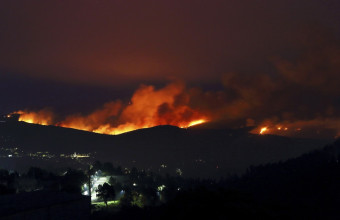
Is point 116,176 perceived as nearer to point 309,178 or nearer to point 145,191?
point 145,191

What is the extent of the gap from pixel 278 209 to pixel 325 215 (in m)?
29.5

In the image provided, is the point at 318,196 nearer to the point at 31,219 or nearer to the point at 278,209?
the point at 278,209

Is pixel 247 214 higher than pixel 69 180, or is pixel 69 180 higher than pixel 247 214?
pixel 69 180

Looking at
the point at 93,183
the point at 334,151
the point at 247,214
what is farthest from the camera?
the point at 334,151

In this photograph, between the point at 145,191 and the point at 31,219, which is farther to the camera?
the point at 145,191

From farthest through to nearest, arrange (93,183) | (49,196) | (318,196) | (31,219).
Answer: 1. (93,183)
2. (318,196)
3. (49,196)
4. (31,219)

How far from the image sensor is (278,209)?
2756cm

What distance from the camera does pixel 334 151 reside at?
368 ft

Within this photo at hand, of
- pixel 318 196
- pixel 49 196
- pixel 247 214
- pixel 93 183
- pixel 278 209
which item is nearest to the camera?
pixel 247 214

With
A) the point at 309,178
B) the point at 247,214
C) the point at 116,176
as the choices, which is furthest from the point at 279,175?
the point at 247,214

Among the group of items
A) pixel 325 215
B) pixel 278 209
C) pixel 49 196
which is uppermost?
pixel 49 196

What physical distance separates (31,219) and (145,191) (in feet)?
126

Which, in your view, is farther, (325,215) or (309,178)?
(309,178)

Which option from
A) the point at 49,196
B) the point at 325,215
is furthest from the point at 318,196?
the point at 49,196
